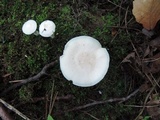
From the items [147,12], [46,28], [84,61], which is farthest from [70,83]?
[147,12]

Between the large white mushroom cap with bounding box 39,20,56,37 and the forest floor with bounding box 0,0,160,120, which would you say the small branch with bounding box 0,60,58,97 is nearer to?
the forest floor with bounding box 0,0,160,120

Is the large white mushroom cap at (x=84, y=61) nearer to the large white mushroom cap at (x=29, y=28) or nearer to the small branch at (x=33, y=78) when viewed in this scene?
the small branch at (x=33, y=78)

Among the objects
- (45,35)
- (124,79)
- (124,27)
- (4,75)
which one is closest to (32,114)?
(4,75)

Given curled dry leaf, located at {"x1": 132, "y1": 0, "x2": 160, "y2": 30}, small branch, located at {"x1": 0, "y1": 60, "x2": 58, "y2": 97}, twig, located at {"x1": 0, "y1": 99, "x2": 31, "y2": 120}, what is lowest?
twig, located at {"x1": 0, "y1": 99, "x2": 31, "y2": 120}

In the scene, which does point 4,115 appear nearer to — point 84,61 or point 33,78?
point 33,78

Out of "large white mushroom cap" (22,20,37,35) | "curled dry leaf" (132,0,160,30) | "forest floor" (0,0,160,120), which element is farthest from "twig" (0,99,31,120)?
"curled dry leaf" (132,0,160,30)

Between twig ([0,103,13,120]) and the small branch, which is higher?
the small branch
